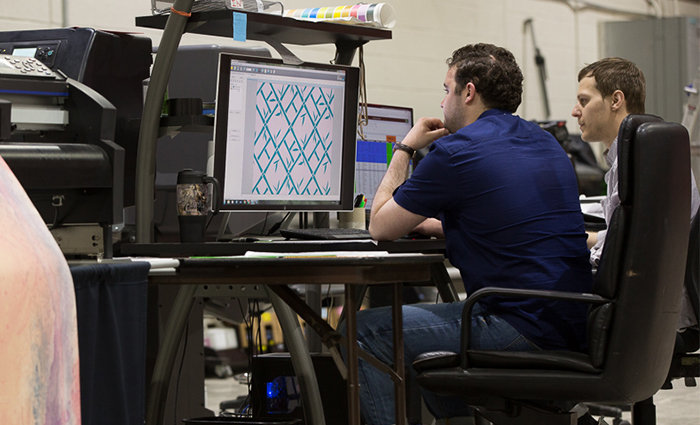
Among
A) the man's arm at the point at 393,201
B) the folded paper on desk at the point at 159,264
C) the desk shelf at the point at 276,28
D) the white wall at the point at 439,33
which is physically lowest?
the folded paper on desk at the point at 159,264

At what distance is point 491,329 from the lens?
1887 millimetres

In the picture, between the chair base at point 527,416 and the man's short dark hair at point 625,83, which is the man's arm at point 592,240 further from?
the chair base at point 527,416

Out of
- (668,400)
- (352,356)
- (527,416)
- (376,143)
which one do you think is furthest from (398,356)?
(668,400)

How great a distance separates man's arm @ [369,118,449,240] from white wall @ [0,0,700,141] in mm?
2035

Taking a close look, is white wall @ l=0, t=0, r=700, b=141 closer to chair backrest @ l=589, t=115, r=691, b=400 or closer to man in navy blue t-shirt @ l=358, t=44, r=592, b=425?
man in navy blue t-shirt @ l=358, t=44, r=592, b=425

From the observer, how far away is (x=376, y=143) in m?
2.73

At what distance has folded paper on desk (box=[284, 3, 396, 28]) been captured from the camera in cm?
237

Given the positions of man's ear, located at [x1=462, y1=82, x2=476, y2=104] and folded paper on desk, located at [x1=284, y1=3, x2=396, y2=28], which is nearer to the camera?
man's ear, located at [x1=462, y1=82, x2=476, y2=104]

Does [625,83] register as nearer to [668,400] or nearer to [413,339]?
[413,339]

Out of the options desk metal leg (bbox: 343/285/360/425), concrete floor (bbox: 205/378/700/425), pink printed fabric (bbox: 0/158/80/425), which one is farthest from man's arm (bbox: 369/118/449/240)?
concrete floor (bbox: 205/378/700/425)

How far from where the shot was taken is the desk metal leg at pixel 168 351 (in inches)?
86.6

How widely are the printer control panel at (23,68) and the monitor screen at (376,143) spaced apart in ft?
3.57

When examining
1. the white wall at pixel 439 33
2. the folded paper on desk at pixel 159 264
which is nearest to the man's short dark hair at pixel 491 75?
the folded paper on desk at pixel 159 264

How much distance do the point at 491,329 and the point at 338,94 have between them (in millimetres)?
800
